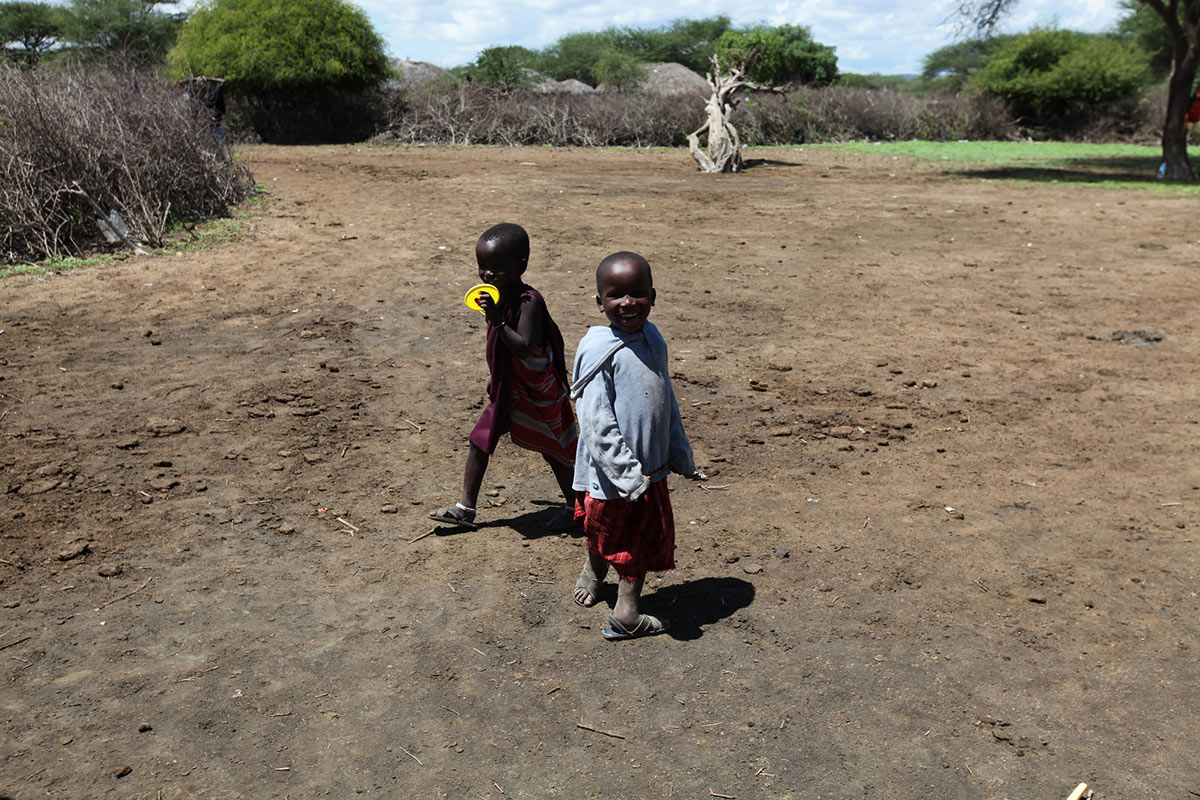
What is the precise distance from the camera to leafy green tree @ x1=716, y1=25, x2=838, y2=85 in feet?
112

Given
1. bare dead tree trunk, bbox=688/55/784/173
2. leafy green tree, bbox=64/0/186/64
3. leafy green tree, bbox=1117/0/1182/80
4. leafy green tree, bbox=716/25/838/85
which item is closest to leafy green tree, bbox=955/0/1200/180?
bare dead tree trunk, bbox=688/55/784/173

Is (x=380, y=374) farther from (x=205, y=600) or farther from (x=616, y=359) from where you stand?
(x=616, y=359)

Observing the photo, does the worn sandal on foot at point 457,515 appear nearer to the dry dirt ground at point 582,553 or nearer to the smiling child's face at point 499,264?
the dry dirt ground at point 582,553

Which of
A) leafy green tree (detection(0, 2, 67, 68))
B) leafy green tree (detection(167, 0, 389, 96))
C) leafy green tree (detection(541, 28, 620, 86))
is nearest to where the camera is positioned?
leafy green tree (detection(167, 0, 389, 96))

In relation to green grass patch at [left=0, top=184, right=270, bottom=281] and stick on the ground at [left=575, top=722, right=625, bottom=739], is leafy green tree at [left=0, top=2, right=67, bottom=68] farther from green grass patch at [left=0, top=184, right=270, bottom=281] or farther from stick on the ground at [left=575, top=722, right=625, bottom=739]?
stick on the ground at [left=575, top=722, right=625, bottom=739]

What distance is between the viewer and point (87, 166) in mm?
8562

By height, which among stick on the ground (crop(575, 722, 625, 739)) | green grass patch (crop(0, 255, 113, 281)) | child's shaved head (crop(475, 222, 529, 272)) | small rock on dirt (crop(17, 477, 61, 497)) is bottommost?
stick on the ground (crop(575, 722, 625, 739))

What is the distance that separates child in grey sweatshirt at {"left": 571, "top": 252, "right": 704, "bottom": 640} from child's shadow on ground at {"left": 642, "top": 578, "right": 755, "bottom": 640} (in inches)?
4.5

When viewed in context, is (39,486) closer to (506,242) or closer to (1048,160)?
(506,242)

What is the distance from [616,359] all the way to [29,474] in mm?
2964

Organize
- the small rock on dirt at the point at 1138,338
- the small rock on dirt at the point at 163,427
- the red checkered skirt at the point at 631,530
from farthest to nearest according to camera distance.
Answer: the small rock on dirt at the point at 1138,338 → the small rock on dirt at the point at 163,427 → the red checkered skirt at the point at 631,530

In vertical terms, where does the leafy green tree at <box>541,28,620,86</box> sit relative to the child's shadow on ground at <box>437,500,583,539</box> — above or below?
above

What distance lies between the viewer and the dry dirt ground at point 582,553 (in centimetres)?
261

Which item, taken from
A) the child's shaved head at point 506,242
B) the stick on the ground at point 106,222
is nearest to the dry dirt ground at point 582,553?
the stick on the ground at point 106,222
